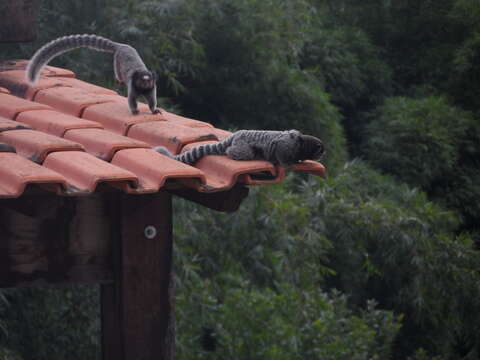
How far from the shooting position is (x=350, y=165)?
26.1 feet

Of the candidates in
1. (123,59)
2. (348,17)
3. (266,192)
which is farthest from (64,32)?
(348,17)

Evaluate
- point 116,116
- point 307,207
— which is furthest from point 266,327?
point 116,116

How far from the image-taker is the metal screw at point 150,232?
A: 7.09 feet

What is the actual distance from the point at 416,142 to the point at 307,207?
10.7 feet

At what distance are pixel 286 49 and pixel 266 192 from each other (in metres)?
2.38

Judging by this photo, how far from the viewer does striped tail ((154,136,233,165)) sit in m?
2.27

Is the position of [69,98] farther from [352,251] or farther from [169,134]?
[352,251]

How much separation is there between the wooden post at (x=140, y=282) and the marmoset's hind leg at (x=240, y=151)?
228 millimetres

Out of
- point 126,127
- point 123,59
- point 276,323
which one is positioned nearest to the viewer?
point 126,127

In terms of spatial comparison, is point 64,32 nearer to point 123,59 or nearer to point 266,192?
point 266,192

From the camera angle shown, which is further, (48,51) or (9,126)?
(48,51)

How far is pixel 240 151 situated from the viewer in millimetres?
2258

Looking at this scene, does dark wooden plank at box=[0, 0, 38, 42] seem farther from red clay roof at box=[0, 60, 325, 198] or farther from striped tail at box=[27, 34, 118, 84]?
red clay roof at box=[0, 60, 325, 198]

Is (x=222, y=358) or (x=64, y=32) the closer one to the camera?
(x=222, y=358)
